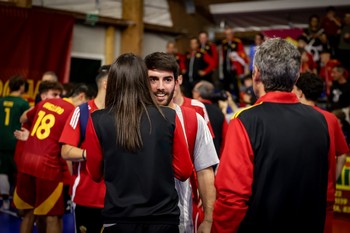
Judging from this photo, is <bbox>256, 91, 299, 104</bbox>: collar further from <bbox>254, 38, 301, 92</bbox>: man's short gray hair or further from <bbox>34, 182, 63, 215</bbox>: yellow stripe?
<bbox>34, 182, 63, 215</bbox>: yellow stripe

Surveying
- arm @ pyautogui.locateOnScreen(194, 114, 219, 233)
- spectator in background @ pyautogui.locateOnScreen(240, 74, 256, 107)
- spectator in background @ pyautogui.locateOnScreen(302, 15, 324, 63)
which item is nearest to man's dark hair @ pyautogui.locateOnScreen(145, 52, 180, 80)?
A: arm @ pyautogui.locateOnScreen(194, 114, 219, 233)

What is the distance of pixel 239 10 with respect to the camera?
15250 mm

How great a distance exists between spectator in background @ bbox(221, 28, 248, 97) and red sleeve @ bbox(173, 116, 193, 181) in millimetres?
11404

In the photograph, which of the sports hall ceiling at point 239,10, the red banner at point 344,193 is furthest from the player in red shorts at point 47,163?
the sports hall ceiling at point 239,10

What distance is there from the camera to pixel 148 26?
46.7ft

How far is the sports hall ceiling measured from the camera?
13773 mm

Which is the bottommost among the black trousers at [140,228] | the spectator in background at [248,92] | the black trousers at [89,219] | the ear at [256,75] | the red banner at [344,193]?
the red banner at [344,193]

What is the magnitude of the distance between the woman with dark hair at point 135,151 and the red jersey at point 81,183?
126 centimetres

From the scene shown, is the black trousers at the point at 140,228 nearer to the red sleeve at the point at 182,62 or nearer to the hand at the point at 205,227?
the hand at the point at 205,227

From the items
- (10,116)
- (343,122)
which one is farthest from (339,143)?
(10,116)

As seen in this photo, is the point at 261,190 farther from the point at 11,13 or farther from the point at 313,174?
the point at 11,13

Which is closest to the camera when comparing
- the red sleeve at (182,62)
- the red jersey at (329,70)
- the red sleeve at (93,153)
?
the red sleeve at (93,153)

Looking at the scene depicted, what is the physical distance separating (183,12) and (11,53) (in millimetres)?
5747

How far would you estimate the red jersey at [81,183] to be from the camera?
159 inches
